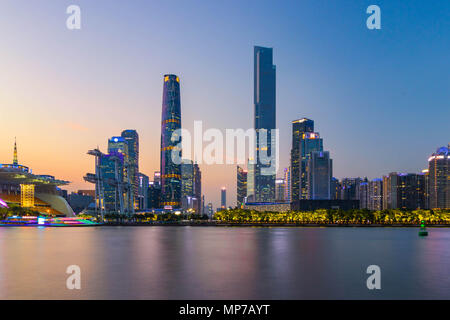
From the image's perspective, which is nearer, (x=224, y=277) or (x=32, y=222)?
(x=224, y=277)

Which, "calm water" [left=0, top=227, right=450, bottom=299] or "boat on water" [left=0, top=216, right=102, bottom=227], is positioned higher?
"calm water" [left=0, top=227, right=450, bottom=299]

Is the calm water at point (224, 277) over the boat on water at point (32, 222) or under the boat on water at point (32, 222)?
over

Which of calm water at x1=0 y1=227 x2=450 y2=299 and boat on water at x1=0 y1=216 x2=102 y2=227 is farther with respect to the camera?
boat on water at x1=0 y1=216 x2=102 y2=227

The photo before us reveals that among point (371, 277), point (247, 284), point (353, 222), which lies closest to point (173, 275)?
point (247, 284)

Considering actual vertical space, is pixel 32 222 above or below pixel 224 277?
below

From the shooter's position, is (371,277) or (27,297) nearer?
(27,297)

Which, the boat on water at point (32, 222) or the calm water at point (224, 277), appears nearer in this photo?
the calm water at point (224, 277)

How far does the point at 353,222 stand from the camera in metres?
199

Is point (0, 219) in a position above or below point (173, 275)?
below
